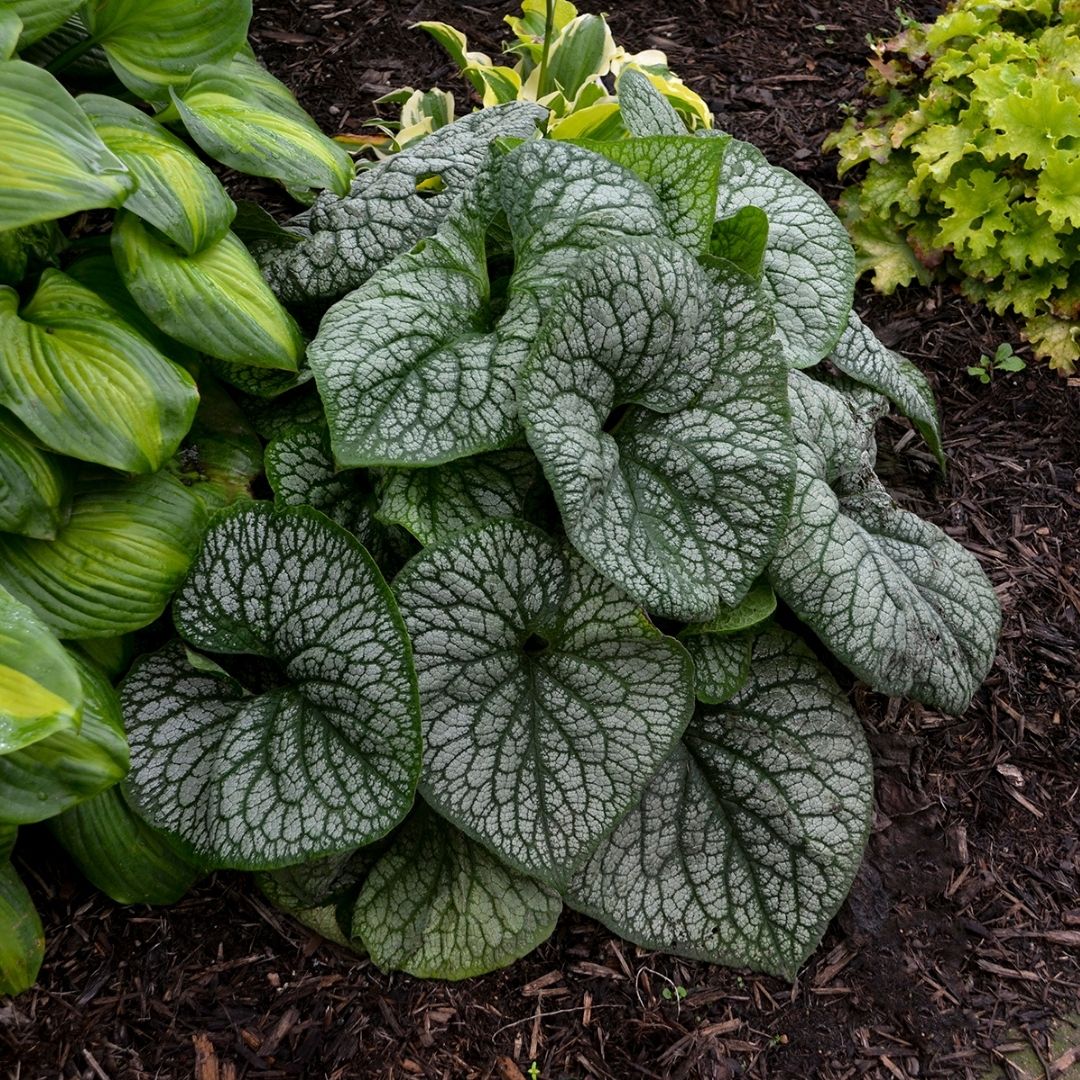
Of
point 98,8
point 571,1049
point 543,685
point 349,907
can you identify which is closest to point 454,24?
point 98,8

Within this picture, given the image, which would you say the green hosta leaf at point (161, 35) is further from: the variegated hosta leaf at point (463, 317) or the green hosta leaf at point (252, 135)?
the variegated hosta leaf at point (463, 317)

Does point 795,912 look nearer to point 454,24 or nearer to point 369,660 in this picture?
point 369,660

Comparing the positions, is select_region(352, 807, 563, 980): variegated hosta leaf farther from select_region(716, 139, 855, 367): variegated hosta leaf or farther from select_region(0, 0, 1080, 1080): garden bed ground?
select_region(716, 139, 855, 367): variegated hosta leaf

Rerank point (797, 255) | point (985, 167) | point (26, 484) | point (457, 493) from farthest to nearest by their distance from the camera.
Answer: point (985, 167) < point (797, 255) < point (457, 493) < point (26, 484)

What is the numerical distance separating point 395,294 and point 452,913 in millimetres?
1214

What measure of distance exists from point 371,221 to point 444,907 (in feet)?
4.66

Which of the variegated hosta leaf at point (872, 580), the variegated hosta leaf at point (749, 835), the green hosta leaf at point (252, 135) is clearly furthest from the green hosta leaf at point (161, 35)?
the variegated hosta leaf at point (749, 835)

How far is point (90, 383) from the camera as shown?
1820 millimetres

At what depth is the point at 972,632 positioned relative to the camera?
2311mm

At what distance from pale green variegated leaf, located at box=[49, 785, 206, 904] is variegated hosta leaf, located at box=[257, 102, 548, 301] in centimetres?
109

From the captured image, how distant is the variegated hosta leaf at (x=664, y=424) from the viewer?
1928 mm

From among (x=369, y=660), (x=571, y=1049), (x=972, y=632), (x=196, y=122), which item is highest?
(x=196, y=122)

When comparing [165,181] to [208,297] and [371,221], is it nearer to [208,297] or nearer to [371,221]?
[208,297]

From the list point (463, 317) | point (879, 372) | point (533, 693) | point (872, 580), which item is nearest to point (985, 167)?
point (879, 372)
